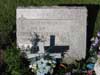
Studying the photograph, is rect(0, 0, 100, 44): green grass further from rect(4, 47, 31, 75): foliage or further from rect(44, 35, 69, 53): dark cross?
rect(44, 35, 69, 53): dark cross

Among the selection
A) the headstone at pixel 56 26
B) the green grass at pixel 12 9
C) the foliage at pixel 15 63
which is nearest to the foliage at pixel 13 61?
the foliage at pixel 15 63

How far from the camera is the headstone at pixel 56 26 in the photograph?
841 cm

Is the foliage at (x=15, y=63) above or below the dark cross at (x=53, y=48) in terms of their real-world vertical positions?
below

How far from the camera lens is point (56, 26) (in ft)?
28.0

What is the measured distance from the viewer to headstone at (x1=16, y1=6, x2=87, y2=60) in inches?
331

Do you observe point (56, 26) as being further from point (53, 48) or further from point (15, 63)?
point (15, 63)

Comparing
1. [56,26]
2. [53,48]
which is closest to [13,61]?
[53,48]

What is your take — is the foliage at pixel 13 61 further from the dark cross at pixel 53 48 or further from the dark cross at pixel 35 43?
the dark cross at pixel 53 48

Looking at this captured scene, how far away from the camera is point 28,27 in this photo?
28.0ft

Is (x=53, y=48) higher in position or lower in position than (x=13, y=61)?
higher

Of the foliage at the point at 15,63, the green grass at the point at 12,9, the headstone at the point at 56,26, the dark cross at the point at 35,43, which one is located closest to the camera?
the foliage at the point at 15,63

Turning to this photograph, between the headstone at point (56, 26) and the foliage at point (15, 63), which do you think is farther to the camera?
the headstone at point (56, 26)

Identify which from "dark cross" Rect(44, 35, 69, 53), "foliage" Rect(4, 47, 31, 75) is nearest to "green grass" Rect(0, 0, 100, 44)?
"foliage" Rect(4, 47, 31, 75)

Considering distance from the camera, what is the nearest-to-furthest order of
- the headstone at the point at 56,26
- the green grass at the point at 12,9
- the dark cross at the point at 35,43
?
1. the headstone at the point at 56,26
2. the dark cross at the point at 35,43
3. the green grass at the point at 12,9
